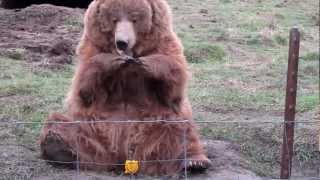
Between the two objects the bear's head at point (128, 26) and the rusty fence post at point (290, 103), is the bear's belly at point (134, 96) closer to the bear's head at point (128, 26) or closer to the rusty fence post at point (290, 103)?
the bear's head at point (128, 26)

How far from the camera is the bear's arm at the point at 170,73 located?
16.4 feet

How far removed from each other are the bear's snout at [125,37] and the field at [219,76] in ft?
3.08

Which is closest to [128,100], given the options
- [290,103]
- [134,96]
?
[134,96]

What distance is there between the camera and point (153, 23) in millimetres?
5199

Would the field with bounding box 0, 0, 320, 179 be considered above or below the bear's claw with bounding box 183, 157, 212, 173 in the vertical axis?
below

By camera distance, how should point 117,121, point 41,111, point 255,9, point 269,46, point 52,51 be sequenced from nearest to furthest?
point 117,121 < point 41,111 < point 52,51 < point 269,46 < point 255,9

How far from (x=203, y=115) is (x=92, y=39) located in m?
2.42

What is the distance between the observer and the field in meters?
5.85

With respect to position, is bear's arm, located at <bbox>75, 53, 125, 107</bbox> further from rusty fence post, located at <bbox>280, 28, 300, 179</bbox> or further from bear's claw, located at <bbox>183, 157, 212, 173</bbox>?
rusty fence post, located at <bbox>280, 28, 300, 179</bbox>

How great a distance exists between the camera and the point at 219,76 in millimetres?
9344

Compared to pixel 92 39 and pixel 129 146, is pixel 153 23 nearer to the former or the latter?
pixel 92 39

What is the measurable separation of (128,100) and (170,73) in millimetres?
404

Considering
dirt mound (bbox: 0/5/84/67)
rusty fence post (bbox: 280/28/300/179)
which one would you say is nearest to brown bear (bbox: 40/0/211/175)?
rusty fence post (bbox: 280/28/300/179)

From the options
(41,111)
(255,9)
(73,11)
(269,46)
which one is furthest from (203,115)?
(255,9)
